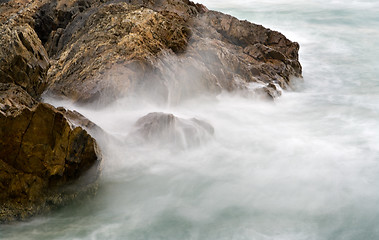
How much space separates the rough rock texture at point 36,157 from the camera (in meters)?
5.12

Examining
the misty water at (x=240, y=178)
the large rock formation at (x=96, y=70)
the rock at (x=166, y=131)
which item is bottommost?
the misty water at (x=240, y=178)

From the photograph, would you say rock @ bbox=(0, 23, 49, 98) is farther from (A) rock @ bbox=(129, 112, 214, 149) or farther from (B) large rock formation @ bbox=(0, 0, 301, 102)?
(A) rock @ bbox=(129, 112, 214, 149)

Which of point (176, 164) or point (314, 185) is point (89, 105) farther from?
point (314, 185)

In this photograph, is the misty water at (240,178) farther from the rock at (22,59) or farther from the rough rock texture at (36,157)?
the rock at (22,59)

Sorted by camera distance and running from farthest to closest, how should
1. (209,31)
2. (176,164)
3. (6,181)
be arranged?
(209,31) → (176,164) → (6,181)

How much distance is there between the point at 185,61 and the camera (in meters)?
9.23

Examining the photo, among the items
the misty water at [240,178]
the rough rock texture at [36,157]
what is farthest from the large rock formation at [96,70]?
the misty water at [240,178]

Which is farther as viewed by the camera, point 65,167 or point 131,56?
→ point 131,56

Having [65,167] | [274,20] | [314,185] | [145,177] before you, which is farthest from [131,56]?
[274,20]

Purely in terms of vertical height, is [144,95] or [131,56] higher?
[131,56]

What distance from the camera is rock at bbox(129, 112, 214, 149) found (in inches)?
275

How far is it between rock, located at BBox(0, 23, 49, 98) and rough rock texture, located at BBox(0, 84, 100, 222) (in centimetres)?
102

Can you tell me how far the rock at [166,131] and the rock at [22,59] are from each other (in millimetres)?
1777

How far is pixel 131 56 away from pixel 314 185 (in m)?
4.41
